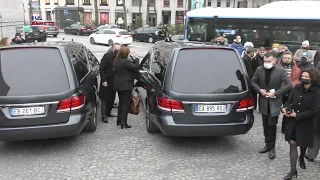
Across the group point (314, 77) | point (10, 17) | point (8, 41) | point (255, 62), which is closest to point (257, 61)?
point (255, 62)

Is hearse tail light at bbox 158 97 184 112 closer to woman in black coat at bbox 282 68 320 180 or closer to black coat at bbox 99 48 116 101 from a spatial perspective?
woman in black coat at bbox 282 68 320 180

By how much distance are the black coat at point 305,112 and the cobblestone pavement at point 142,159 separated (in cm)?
63

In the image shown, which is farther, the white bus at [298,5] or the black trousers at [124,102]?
the white bus at [298,5]

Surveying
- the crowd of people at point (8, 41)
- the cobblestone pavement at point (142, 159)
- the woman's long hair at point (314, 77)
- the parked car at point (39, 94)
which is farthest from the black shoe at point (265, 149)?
the crowd of people at point (8, 41)

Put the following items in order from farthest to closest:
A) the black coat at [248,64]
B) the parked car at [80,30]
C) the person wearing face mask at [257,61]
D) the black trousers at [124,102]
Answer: the parked car at [80,30] → the person wearing face mask at [257,61] → the black coat at [248,64] → the black trousers at [124,102]

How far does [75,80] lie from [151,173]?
1.90 metres

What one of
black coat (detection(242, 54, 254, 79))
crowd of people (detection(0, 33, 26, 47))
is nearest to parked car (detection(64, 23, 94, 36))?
crowd of people (detection(0, 33, 26, 47))

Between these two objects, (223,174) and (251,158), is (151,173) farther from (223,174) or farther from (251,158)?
(251,158)

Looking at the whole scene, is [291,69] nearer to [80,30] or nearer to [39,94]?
[39,94]

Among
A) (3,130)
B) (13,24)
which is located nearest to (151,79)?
(3,130)

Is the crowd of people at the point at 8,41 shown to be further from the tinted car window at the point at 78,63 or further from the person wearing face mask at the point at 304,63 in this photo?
the person wearing face mask at the point at 304,63

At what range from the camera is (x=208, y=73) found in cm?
533

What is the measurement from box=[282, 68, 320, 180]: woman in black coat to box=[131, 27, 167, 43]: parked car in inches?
1161

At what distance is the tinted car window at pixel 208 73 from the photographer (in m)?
5.26
